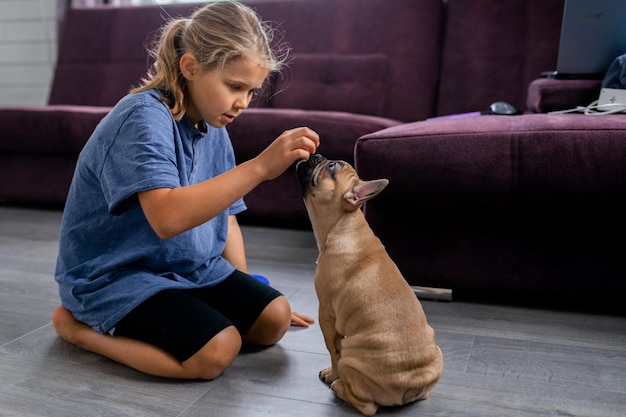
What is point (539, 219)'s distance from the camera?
173 centimetres

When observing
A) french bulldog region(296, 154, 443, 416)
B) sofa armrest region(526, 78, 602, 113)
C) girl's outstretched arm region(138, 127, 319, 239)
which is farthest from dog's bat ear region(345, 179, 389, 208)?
sofa armrest region(526, 78, 602, 113)

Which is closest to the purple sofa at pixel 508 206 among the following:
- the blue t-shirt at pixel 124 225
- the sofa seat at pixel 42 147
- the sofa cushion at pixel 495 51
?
the blue t-shirt at pixel 124 225

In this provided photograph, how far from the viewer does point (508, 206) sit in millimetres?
1695

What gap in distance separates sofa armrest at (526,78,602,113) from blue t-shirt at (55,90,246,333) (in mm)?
1299

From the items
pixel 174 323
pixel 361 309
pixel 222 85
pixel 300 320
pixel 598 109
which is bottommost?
pixel 300 320

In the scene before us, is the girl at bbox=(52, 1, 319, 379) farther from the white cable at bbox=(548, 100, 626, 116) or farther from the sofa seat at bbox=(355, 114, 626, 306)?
the white cable at bbox=(548, 100, 626, 116)

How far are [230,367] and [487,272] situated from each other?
0.84 metres

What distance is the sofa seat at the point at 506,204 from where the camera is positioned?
161 centimetres

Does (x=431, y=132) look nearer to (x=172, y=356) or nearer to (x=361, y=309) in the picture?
(x=361, y=309)

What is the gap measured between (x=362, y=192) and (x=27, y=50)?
4.04 metres

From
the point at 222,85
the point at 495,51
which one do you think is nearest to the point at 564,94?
the point at 495,51

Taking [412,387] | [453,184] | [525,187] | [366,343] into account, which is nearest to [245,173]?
[366,343]

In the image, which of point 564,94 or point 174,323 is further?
point 564,94

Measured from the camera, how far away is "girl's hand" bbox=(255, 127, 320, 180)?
1.22 metres
